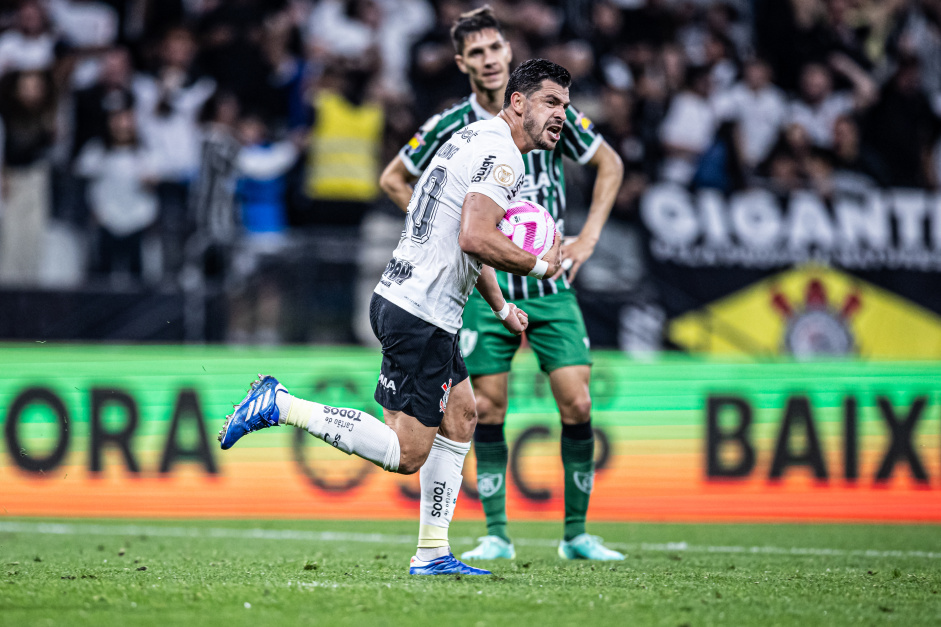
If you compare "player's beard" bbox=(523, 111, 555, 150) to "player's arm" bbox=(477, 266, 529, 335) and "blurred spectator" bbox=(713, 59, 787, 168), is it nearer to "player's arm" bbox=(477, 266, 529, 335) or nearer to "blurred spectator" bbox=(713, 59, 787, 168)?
"player's arm" bbox=(477, 266, 529, 335)

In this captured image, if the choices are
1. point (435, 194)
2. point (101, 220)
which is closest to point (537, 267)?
point (435, 194)

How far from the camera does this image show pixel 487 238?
500 cm

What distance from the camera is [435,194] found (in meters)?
5.34

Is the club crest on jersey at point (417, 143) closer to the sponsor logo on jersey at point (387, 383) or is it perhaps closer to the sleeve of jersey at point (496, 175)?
the sleeve of jersey at point (496, 175)

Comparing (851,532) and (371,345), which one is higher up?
(371,345)

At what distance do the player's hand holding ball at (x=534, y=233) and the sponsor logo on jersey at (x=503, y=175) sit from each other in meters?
0.20

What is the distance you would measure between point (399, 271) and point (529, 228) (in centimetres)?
65

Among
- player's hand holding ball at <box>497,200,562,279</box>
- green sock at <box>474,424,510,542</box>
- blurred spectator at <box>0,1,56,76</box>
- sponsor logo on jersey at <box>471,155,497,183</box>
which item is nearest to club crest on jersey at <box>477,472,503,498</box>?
green sock at <box>474,424,510,542</box>

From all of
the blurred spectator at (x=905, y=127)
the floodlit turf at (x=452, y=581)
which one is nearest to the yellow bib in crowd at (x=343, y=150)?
the floodlit turf at (x=452, y=581)

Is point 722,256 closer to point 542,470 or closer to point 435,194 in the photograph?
point 542,470

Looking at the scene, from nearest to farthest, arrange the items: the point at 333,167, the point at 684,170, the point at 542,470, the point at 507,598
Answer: the point at 507,598 → the point at 542,470 → the point at 333,167 → the point at 684,170

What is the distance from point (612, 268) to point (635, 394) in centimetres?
236

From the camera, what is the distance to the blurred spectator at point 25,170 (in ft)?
37.2

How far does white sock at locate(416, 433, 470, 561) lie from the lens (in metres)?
5.53
